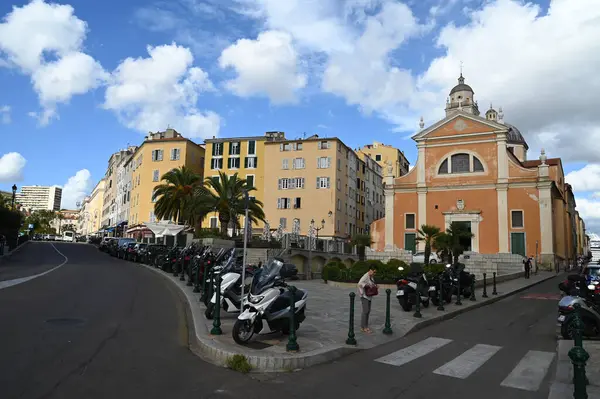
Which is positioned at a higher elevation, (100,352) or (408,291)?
(408,291)

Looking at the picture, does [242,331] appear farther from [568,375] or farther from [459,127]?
[459,127]

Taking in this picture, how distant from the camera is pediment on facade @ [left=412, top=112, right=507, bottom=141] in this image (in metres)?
47.7

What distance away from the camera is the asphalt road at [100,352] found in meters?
5.65

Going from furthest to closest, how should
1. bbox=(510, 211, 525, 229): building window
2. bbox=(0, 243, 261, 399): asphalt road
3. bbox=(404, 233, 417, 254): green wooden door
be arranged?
bbox=(404, 233, 417, 254): green wooden door
bbox=(510, 211, 525, 229): building window
bbox=(0, 243, 261, 399): asphalt road

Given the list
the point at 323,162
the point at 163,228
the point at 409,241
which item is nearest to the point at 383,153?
the point at 323,162

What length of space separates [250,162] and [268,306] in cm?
5261

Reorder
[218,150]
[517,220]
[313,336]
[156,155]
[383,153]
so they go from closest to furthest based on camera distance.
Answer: [313,336] < [517,220] < [218,150] < [156,155] < [383,153]

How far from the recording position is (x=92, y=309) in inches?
439

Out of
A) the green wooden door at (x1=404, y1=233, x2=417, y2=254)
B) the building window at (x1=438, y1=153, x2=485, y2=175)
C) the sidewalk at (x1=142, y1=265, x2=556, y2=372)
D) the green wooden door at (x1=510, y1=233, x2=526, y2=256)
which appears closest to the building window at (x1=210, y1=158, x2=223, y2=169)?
the green wooden door at (x1=404, y1=233, x2=417, y2=254)

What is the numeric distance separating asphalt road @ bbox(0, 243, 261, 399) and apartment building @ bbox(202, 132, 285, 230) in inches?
1844

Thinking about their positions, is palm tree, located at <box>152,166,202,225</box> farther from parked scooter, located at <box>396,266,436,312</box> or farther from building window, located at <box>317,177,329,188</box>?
parked scooter, located at <box>396,266,436,312</box>

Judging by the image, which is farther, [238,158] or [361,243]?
[238,158]

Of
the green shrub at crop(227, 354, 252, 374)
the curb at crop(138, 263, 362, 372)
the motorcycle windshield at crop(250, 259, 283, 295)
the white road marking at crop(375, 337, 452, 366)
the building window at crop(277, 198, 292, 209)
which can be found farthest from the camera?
the building window at crop(277, 198, 292, 209)

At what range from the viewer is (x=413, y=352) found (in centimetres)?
855
